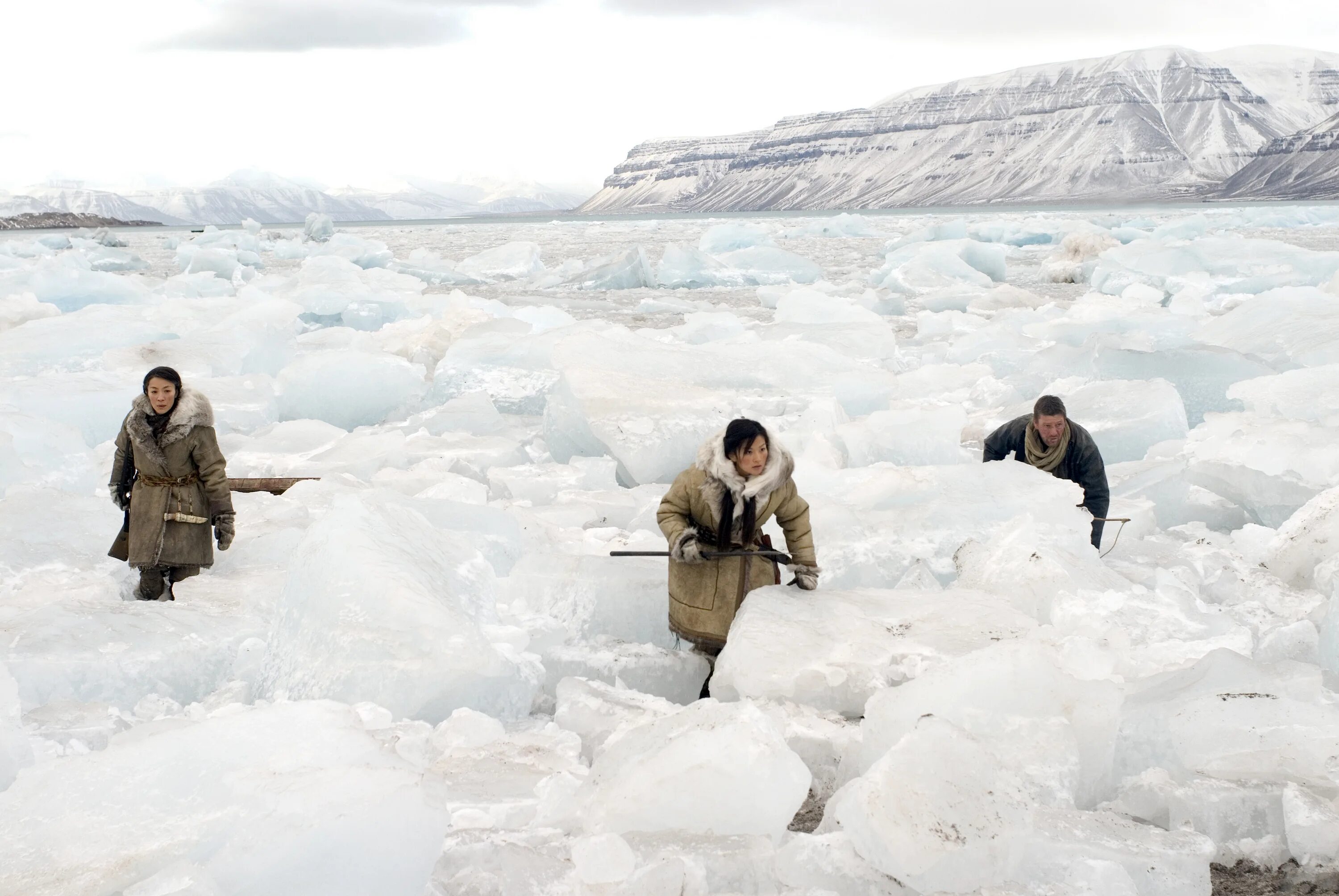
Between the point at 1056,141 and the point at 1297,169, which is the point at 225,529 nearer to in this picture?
the point at 1297,169

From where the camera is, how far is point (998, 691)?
230 cm

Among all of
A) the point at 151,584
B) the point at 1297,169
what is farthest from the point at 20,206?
the point at 151,584

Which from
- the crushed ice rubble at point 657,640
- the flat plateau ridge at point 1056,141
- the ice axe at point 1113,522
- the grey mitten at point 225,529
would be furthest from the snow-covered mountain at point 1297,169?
the grey mitten at point 225,529

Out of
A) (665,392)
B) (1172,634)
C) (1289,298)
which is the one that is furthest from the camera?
(1289,298)

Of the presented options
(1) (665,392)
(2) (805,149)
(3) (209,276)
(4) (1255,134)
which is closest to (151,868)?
(1) (665,392)

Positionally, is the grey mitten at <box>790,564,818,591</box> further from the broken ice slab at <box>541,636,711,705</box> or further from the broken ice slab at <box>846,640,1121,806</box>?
the broken ice slab at <box>846,640,1121,806</box>

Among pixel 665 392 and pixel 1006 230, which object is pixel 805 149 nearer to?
pixel 1006 230

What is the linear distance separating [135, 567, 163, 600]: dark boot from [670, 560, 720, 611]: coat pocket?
1.72m

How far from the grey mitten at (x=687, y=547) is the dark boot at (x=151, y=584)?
5.84ft

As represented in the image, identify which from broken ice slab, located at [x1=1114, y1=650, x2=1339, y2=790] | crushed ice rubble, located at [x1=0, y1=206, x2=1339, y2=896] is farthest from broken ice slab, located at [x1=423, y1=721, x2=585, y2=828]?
broken ice slab, located at [x1=1114, y1=650, x2=1339, y2=790]

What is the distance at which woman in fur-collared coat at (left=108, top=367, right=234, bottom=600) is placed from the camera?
3.28 m

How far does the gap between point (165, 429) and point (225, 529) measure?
384mm

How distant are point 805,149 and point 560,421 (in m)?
137

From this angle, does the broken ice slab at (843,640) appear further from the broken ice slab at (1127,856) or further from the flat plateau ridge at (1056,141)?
the flat plateau ridge at (1056,141)
